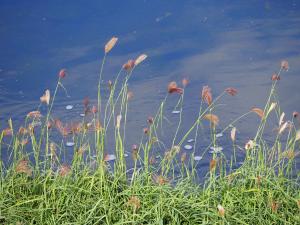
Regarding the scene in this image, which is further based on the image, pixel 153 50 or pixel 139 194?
pixel 153 50

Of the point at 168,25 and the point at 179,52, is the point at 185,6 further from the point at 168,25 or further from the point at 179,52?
the point at 179,52

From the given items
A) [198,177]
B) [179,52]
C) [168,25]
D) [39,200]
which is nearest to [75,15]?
[168,25]

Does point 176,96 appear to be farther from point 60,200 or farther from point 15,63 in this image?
point 60,200

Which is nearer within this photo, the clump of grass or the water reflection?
the clump of grass

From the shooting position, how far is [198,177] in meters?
2.86

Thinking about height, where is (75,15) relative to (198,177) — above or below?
above

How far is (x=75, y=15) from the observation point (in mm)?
6188

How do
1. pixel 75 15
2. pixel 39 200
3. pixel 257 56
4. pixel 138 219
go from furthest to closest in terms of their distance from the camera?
pixel 75 15 → pixel 257 56 → pixel 39 200 → pixel 138 219

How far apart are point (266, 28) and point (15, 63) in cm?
251

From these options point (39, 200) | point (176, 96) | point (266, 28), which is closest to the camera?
point (39, 200)

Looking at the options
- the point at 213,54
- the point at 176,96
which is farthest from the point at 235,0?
the point at 176,96

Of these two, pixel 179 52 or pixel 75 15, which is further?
pixel 75 15

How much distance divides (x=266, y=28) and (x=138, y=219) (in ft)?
12.7

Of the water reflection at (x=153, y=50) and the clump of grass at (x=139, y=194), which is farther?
the water reflection at (x=153, y=50)
